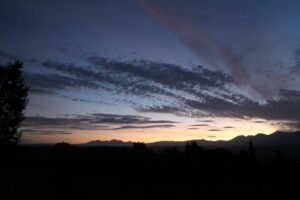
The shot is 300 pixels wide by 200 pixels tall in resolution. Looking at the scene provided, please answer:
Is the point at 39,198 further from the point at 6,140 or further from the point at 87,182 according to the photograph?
the point at 6,140

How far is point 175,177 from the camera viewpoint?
24062mm

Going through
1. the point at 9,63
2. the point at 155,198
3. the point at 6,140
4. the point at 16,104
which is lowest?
the point at 155,198

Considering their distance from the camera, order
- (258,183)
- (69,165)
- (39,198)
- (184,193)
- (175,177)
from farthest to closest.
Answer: (69,165) < (175,177) < (258,183) < (184,193) < (39,198)

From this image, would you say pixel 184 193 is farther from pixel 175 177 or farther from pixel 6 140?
pixel 6 140

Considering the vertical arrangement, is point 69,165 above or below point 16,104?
below

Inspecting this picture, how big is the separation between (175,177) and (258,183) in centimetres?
662

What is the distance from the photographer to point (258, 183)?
66.5 ft

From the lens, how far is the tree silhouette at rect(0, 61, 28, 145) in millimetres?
28938

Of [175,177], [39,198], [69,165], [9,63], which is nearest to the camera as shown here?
[39,198]

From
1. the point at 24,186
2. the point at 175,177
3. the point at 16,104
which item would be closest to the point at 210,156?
the point at 175,177

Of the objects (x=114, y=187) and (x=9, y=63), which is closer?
(x=114, y=187)

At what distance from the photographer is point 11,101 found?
Result: 2973 cm

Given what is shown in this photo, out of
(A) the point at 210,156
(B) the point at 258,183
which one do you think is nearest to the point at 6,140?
(B) the point at 258,183

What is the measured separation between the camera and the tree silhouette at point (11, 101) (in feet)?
94.9
